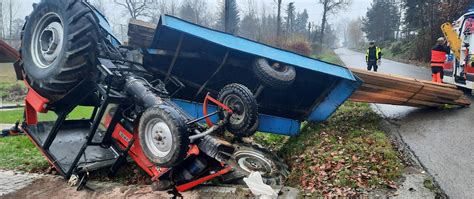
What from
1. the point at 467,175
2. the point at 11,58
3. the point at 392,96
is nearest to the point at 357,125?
the point at 392,96

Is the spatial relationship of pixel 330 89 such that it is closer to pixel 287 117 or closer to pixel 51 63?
pixel 287 117

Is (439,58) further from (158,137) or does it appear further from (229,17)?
(229,17)

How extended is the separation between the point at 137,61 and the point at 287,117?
8.53 feet

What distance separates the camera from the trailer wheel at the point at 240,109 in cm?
464

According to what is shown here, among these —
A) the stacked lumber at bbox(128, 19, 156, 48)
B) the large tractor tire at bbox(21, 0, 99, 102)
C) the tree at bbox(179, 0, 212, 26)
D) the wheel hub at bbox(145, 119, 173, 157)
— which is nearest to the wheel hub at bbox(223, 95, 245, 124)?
the wheel hub at bbox(145, 119, 173, 157)

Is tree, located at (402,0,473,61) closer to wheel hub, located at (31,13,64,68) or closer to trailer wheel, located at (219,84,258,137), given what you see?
trailer wheel, located at (219,84,258,137)

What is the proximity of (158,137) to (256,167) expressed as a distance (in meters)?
1.65

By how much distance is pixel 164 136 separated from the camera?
3.55 m

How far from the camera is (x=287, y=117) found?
6.10 metres

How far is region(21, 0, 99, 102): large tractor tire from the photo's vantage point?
404 cm

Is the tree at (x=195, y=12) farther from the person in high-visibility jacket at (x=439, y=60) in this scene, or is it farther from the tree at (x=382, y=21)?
the person in high-visibility jacket at (x=439, y=60)

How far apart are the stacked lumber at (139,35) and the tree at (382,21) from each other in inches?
2004

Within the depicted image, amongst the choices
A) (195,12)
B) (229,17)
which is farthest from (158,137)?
(195,12)

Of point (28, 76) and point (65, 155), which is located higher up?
point (28, 76)
